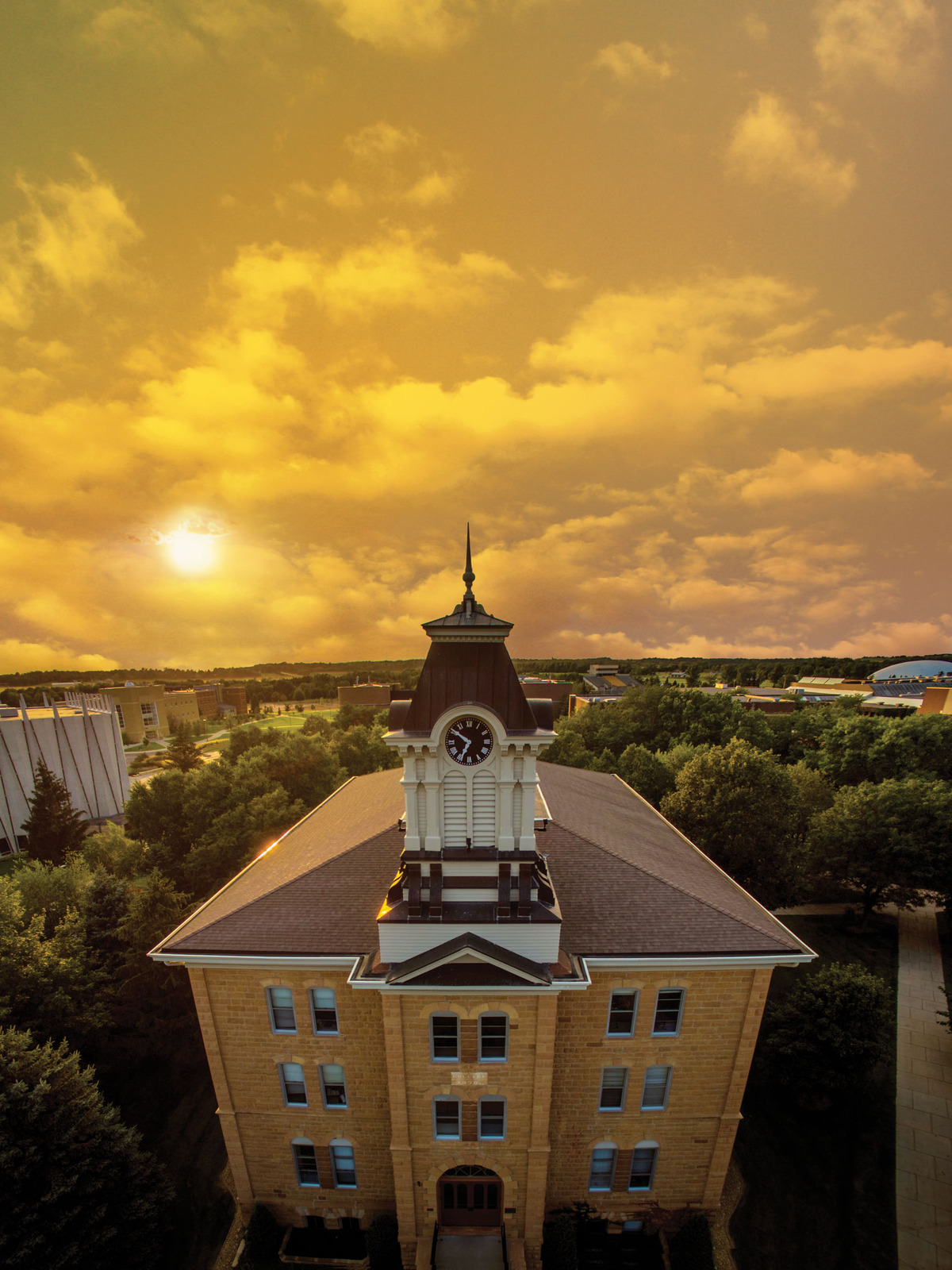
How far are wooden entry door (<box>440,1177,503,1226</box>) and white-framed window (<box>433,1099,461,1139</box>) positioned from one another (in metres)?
2.81

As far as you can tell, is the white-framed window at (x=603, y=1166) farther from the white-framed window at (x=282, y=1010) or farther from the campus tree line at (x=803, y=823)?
the campus tree line at (x=803, y=823)

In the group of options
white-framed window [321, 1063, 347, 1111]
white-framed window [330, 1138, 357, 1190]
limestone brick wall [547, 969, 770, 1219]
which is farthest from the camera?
white-framed window [330, 1138, 357, 1190]

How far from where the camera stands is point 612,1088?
61.6 feet

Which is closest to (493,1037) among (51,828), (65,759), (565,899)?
(565,899)

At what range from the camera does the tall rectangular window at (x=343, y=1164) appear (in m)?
19.6

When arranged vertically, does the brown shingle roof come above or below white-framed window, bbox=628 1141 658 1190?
above

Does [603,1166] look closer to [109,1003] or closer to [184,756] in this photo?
[109,1003]

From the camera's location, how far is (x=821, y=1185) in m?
20.9

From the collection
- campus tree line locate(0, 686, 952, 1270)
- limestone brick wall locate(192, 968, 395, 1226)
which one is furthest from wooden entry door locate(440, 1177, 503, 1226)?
campus tree line locate(0, 686, 952, 1270)

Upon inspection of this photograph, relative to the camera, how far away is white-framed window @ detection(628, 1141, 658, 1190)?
19406mm

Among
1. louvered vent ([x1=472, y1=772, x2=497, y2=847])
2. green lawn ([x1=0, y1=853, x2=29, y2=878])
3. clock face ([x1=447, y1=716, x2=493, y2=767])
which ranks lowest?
green lawn ([x1=0, y1=853, x2=29, y2=878])

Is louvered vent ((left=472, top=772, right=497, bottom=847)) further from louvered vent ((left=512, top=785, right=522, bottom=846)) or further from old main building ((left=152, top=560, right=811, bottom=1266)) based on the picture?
louvered vent ((left=512, top=785, right=522, bottom=846))

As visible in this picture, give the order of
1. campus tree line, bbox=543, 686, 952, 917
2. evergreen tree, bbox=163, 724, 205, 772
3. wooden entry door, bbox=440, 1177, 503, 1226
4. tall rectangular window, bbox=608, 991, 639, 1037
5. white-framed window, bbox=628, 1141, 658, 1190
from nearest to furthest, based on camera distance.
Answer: tall rectangular window, bbox=608, 991, 639, 1037
wooden entry door, bbox=440, 1177, 503, 1226
white-framed window, bbox=628, 1141, 658, 1190
campus tree line, bbox=543, 686, 952, 917
evergreen tree, bbox=163, 724, 205, 772

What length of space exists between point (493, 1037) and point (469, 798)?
29.6 feet
